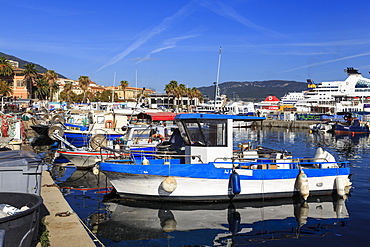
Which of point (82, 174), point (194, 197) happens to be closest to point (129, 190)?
point (194, 197)

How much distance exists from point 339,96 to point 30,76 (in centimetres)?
8658

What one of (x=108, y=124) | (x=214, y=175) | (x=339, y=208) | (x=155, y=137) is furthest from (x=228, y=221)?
(x=108, y=124)

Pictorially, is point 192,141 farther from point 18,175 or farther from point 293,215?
point 18,175

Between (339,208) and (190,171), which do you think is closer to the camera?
(190,171)

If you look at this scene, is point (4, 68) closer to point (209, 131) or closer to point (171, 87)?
point (171, 87)

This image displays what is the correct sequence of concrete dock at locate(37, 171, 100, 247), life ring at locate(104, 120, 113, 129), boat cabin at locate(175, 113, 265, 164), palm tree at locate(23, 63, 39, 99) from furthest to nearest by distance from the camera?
palm tree at locate(23, 63, 39, 99)
life ring at locate(104, 120, 113, 129)
boat cabin at locate(175, 113, 265, 164)
concrete dock at locate(37, 171, 100, 247)

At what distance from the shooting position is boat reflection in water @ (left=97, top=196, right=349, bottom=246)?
1051 centimetres

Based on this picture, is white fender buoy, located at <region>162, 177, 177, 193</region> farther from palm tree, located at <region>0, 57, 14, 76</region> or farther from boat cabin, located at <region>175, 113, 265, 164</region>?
palm tree, located at <region>0, 57, 14, 76</region>

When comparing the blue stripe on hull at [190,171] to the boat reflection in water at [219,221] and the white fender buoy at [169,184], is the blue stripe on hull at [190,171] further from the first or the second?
the boat reflection in water at [219,221]

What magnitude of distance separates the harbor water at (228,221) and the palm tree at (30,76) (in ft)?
251

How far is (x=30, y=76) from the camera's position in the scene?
278 feet

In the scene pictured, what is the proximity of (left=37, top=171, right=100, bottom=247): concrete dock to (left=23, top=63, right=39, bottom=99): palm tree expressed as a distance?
8063 centimetres

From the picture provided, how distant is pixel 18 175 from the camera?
7.92 m

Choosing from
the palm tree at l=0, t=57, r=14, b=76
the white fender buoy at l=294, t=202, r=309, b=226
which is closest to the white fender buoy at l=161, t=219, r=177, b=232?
the white fender buoy at l=294, t=202, r=309, b=226
